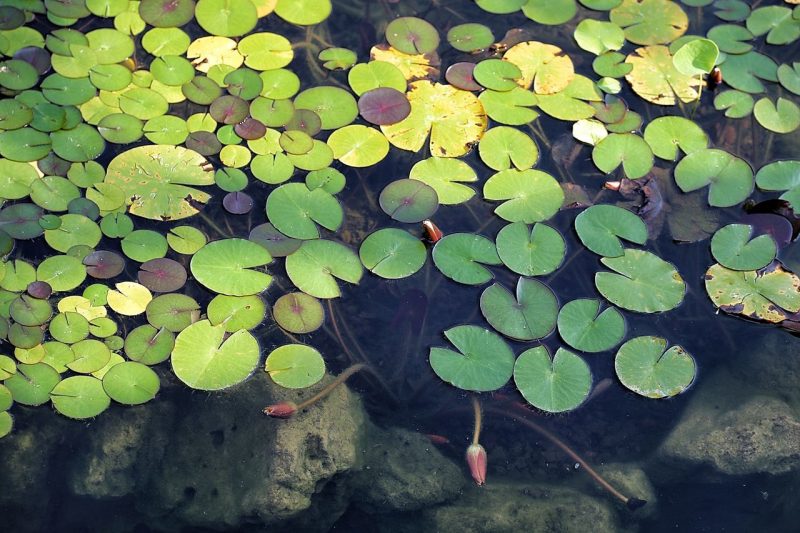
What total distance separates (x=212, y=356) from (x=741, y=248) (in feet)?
9.35

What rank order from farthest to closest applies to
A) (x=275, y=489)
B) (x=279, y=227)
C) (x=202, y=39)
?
1. (x=202, y=39)
2. (x=279, y=227)
3. (x=275, y=489)

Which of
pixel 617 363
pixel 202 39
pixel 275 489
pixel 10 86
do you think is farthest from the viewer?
pixel 202 39

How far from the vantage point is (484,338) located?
355 centimetres

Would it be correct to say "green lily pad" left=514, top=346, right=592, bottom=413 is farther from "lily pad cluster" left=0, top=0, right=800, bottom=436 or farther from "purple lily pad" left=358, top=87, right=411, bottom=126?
"purple lily pad" left=358, top=87, right=411, bottom=126

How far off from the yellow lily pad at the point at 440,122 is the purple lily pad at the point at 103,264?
1666 mm

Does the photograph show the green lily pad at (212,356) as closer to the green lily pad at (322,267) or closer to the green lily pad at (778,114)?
the green lily pad at (322,267)

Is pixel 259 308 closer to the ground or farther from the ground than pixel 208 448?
farther from the ground

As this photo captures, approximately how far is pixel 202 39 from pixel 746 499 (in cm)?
409

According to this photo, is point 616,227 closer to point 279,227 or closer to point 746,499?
point 746,499

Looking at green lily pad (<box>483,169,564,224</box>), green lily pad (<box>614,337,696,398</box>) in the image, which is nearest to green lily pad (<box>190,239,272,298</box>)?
green lily pad (<box>483,169,564,224</box>)

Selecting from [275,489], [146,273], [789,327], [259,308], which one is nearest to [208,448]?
[275,489]

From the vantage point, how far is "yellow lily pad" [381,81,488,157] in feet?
13.6

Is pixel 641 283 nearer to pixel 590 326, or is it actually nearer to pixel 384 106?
pixel 590 326

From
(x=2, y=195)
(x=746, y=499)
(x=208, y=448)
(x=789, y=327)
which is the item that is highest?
(x=789, y=327)
